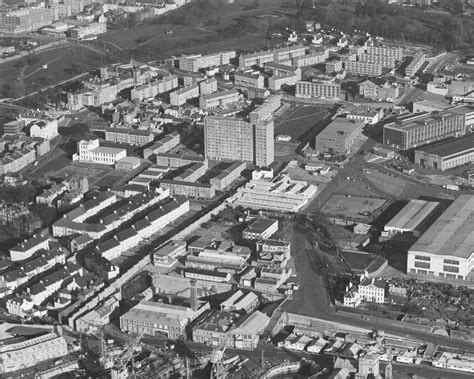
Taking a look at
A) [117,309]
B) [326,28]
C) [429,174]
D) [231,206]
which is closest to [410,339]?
[117,309]

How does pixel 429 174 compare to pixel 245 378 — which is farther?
pixel 429 174

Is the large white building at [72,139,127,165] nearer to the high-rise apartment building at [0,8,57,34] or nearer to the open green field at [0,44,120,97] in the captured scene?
the open green field at [0,44,120,97]

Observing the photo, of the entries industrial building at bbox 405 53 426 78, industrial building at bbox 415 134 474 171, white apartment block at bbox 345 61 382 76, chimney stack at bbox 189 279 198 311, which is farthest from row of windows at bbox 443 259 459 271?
white apartment block at bbox 345 61 382 76

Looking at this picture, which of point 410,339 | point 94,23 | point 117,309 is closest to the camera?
point 410,339

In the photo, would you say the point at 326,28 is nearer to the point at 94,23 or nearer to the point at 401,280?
the point at 94,23

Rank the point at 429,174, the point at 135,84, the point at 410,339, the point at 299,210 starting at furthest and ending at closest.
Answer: the point at 135,84, the point at 429,174, the point at 299,210, the point at 410,339
